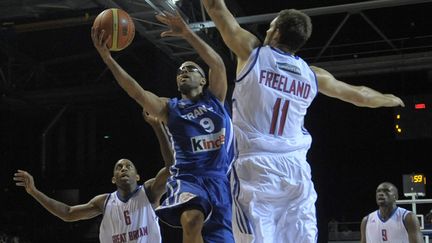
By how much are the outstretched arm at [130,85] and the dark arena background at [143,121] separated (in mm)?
6958

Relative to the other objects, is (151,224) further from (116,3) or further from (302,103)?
(116,3)

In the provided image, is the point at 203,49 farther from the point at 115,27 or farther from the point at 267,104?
the point at 115,27

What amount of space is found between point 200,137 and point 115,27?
1242 millimetres

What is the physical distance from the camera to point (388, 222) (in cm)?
829

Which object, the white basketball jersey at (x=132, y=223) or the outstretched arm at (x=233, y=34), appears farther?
the white basketball jersey at (x=132, y=223)

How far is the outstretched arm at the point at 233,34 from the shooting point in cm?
344

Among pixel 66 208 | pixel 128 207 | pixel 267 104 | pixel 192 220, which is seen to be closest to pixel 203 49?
pixel 267 104

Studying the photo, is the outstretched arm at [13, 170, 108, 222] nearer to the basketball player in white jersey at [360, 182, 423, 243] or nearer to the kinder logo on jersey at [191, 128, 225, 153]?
the kinder logo on jersey at [191, 128, 225, 153]

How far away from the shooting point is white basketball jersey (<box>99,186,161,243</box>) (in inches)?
232

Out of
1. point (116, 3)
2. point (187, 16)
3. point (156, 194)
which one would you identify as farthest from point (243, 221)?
point (187, 16)

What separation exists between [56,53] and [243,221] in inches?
463

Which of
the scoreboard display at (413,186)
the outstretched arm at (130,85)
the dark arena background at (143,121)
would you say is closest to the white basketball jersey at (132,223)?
the outstretched arm at (130,85)

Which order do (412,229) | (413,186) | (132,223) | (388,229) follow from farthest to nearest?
(413,186)
(388,229)
(412,229)
(132,223)

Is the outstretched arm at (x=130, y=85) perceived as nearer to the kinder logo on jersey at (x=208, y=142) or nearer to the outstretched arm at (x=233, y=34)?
the kinder logo on jersey at (x=208, y=142)
